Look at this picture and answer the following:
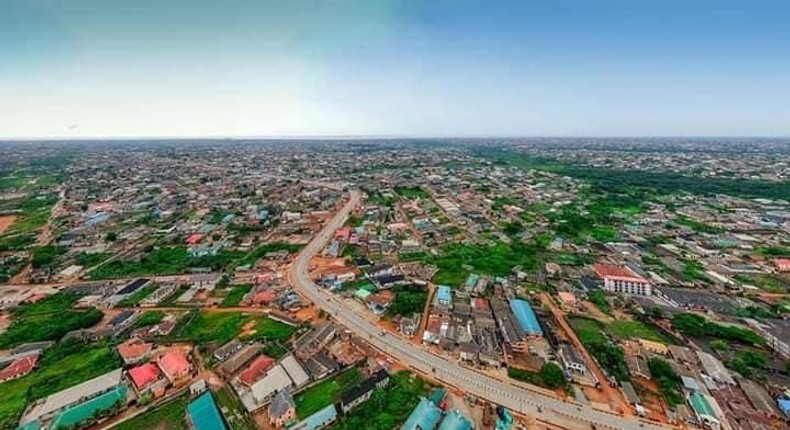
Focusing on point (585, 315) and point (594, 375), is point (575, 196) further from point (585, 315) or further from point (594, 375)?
point (594, 375)

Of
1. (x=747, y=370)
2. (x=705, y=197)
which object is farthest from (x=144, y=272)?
(x=705, y=197)

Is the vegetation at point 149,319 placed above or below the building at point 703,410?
below

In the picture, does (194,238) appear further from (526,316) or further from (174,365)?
(526,316)

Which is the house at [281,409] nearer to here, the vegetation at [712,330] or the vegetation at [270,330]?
the vegetation at [270,330]

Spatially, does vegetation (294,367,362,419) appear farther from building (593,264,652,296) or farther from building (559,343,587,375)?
building (593,264,652,296)

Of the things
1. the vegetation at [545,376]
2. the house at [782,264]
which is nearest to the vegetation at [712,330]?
the vegetation at [545,376]
